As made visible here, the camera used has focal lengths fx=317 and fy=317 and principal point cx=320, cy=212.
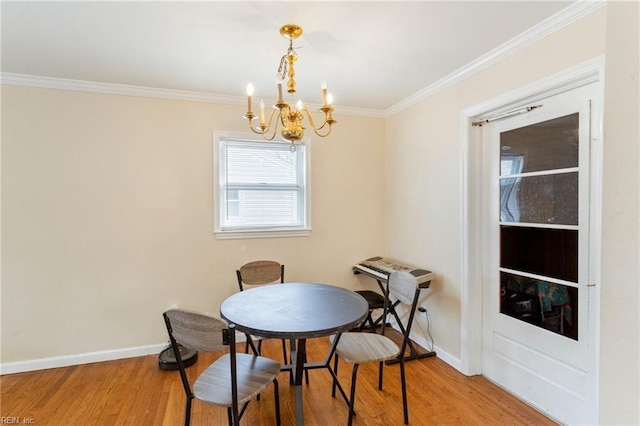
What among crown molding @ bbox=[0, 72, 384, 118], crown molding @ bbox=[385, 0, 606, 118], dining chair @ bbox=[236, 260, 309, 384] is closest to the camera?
crown molding @ bbox=[385, 0, 606, 118]

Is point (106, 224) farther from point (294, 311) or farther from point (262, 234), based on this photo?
point (294, 311)

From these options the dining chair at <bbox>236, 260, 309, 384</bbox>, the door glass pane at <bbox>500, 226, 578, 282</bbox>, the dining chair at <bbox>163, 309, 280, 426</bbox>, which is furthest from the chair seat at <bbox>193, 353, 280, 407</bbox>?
the door glass pane at <bbox>500, 226, 578, 282</bbox>

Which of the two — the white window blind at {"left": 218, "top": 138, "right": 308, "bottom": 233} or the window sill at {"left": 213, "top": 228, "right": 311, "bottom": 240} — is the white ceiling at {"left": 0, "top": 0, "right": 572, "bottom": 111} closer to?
the white window blind at {"left": 218, "top": 138, "right": 308, "bottom": 233}

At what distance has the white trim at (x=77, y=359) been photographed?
261cm

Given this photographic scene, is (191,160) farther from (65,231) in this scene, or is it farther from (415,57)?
(415,57)

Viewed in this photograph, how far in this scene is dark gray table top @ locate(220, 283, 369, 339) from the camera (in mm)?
1590

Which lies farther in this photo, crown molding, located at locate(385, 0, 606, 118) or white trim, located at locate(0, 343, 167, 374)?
white trim, located at locate(0, 343, 167, 374)

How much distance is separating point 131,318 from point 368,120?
3141 millimetres

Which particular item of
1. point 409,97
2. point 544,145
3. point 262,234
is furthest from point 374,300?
point 409,97

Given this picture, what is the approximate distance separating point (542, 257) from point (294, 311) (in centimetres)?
167

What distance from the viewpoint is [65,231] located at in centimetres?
274

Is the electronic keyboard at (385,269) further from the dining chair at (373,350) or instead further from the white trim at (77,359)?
the white trim at (77,359)

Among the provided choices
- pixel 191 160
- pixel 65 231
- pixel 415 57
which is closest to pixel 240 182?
pixel 191 160

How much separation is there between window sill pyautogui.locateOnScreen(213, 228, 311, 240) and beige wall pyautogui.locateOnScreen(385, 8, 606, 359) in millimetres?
1031
